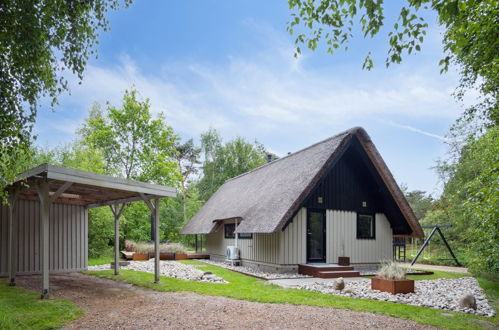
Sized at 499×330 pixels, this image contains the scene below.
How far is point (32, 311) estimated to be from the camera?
621cm

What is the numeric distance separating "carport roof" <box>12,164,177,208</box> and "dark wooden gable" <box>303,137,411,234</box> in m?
5.78

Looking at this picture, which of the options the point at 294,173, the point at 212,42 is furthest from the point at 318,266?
the point at 212,42

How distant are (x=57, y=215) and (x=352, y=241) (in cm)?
1005

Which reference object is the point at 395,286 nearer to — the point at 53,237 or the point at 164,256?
the point at 53,237

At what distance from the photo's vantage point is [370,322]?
19.2 feet

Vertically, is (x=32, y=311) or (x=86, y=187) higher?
(x=86, y=187)

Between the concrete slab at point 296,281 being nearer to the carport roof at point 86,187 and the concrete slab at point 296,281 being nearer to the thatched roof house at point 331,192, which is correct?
the thatched roof house at point 331,192

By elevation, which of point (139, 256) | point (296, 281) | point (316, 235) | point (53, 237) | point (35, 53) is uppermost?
point (35, 53)


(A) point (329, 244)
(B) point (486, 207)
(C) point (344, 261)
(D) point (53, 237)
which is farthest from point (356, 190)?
(D) point (53, 237)

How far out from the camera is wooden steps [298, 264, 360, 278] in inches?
445

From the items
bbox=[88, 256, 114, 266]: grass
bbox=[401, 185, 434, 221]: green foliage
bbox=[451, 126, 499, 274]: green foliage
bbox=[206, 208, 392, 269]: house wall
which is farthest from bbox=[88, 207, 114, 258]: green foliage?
bbox=[401, 185, 434, 221]: green foliage

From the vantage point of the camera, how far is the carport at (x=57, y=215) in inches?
309

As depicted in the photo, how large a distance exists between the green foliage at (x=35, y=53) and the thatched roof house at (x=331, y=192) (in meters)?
7.14

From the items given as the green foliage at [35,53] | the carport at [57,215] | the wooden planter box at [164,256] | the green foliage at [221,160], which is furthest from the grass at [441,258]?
the green foliage at [221,160]
